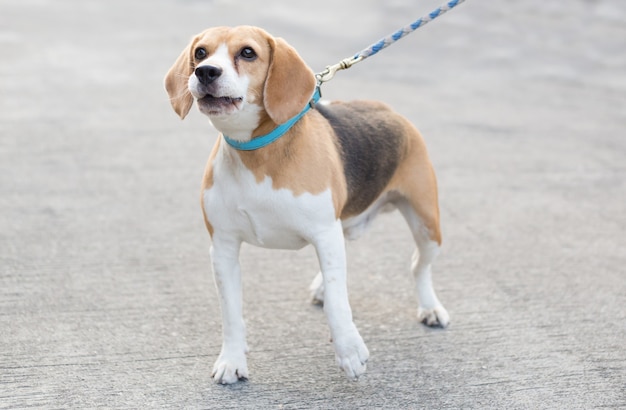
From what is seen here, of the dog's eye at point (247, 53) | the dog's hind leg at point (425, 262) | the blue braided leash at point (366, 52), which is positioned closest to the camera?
the dog's eye at point (247, 53)

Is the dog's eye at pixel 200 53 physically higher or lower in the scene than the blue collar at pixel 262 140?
higher

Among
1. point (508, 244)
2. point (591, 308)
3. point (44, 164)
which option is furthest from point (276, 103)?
point (44, 164)

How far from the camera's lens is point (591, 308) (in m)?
5.11

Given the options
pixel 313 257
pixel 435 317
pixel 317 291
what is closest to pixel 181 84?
pixel 317 291

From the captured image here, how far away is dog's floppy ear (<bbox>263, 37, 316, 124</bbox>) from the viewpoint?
3.72m

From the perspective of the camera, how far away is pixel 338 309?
3.96 metres

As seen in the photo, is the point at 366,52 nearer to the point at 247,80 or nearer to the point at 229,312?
the point at 247,80

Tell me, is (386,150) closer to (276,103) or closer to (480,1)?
(276,103)

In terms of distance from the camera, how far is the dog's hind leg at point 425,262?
186 inches

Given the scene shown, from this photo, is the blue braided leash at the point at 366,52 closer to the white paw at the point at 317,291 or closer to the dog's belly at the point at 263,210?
the dog's belly at the point at 263,210

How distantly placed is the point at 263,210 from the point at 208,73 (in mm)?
664

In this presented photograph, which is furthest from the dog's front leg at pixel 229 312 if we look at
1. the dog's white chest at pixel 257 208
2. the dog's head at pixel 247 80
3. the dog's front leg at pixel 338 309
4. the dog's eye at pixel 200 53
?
the dog's eye at pixel 200 53

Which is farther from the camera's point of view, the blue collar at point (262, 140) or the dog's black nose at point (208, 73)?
the blue collar at point (262, 140)

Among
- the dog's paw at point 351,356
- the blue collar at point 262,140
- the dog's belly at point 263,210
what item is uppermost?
the blue collar at point 262,140
